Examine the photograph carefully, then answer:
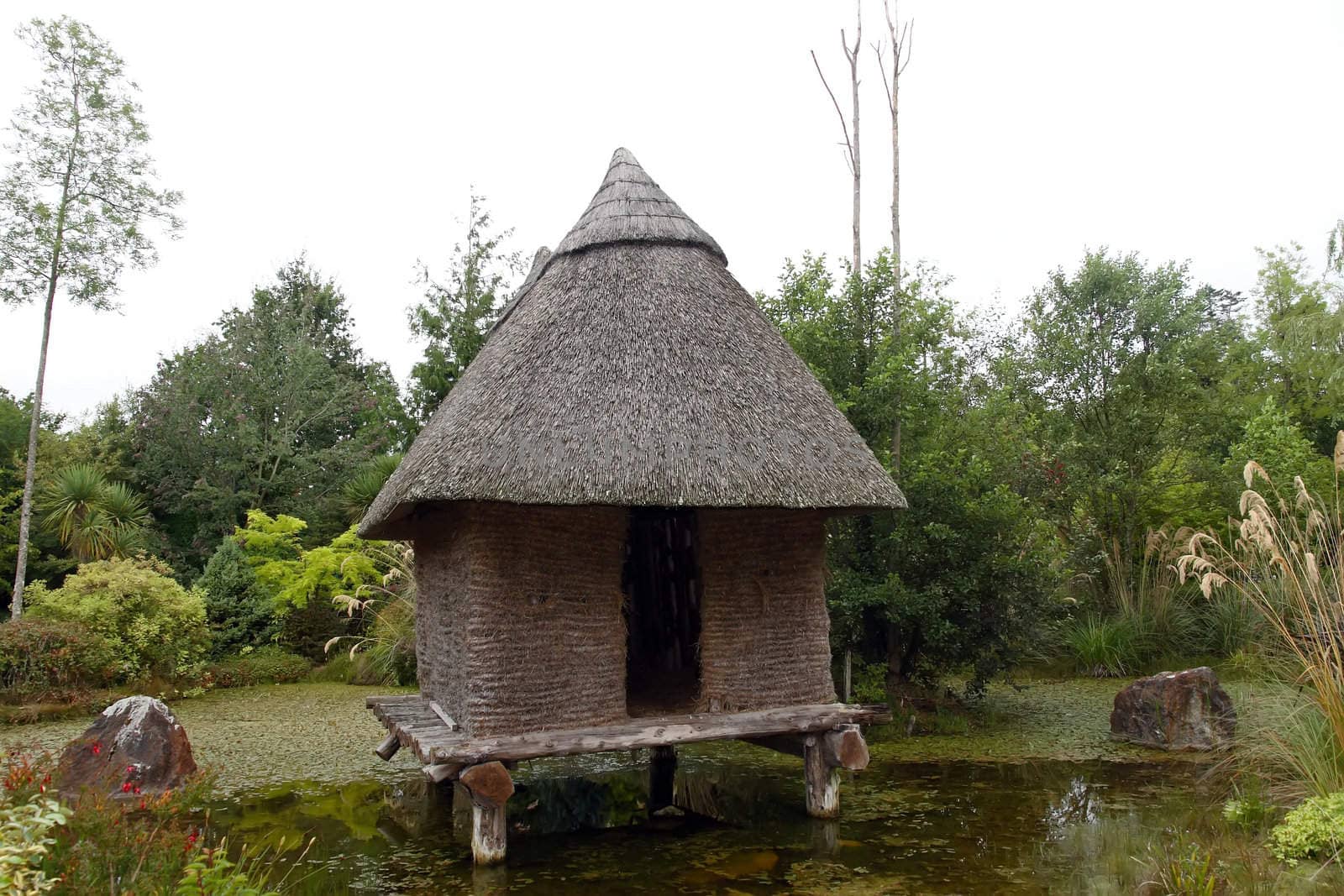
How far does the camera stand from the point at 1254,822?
19.4 feet

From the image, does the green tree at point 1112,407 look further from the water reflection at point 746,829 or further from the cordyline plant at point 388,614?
the cordyline plant at point 388,614

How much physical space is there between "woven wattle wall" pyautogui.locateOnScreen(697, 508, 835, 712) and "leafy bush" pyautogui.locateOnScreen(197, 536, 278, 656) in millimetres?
11027

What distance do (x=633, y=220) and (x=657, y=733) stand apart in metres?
4.40

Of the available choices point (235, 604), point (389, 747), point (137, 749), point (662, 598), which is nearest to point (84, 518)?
point (235, 604)

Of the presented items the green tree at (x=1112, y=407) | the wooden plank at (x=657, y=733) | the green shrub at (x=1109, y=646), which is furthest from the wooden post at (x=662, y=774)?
the green tree at (x=1112, y=407)

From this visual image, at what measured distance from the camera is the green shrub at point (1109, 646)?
1280cm

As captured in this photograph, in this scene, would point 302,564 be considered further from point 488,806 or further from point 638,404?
point 638,404

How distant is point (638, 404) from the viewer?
6.80 m

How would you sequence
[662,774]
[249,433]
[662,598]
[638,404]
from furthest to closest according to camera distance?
[249,433], [662,598], [662,774], [638,404]

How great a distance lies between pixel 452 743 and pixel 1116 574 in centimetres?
1081

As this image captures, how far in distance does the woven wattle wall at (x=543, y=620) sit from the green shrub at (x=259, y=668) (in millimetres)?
9655

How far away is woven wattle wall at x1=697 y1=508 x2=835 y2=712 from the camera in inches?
279

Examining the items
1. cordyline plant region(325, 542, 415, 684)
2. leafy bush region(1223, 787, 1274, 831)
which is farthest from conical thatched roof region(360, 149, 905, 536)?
cordyline plant region(325, 542, 415, 684)

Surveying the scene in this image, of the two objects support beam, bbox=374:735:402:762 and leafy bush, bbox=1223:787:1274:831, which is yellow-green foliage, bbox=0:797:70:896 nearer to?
support beam, bbox=374:735:402:762
